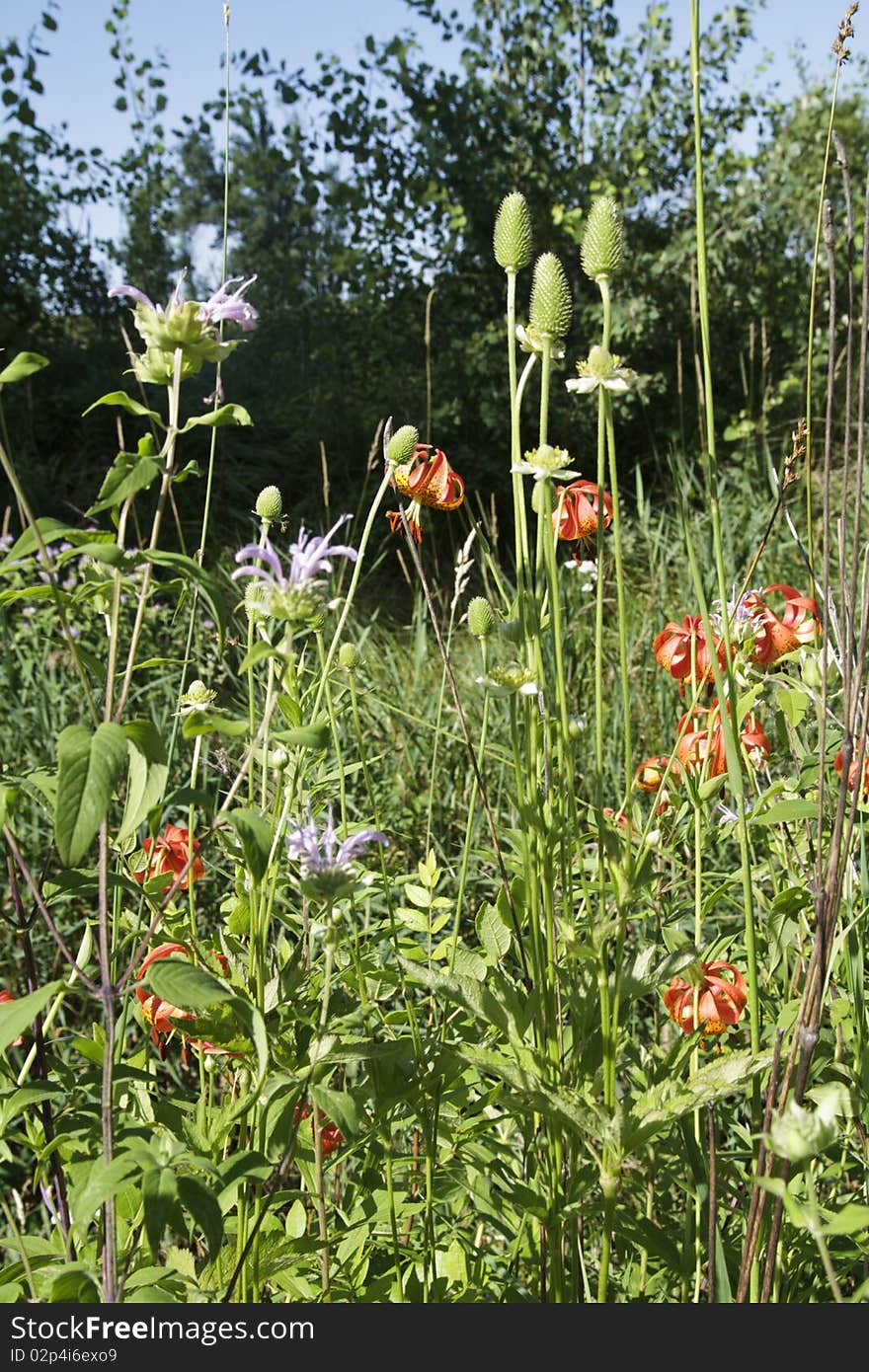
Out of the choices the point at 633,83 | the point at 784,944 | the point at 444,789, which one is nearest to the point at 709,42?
the point at 633,83

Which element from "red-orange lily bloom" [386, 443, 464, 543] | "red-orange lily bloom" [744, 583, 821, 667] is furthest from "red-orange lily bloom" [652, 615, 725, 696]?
"red-orange lily bloom" [386, 443, 464, 543]

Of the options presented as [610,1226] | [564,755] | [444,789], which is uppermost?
[564,755]

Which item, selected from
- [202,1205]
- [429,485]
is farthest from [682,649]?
[202,1205]

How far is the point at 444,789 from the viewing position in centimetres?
199

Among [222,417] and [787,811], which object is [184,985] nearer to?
[222,417]

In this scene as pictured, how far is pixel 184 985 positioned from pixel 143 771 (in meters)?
0.13

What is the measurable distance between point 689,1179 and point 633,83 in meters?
4.49

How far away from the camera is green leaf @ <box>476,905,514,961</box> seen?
827mm

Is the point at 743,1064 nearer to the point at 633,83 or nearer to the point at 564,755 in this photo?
the point at 564,755

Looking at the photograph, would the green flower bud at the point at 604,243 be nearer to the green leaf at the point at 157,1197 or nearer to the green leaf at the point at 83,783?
the green leaf at the point at 83,783

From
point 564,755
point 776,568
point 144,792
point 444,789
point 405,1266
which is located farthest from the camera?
point 776,568

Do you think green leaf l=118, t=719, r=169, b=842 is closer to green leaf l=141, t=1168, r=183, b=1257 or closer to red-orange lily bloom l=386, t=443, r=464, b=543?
green leaf l=141, t=1168, r=183, b=1257

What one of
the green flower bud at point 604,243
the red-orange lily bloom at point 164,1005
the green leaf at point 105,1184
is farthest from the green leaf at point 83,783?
the green flower bud at point 604,243

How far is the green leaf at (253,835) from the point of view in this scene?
1.81ft
